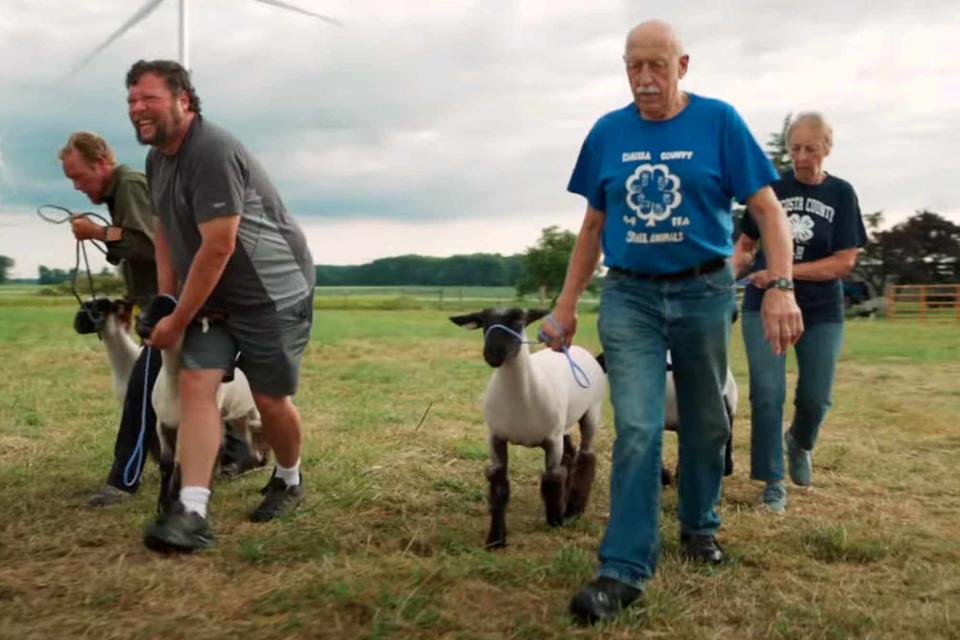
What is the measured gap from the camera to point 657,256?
4.37 meters

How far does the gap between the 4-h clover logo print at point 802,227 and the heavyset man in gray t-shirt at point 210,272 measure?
2.93 m

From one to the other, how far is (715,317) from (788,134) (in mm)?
2320

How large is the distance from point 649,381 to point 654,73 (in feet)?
4.23

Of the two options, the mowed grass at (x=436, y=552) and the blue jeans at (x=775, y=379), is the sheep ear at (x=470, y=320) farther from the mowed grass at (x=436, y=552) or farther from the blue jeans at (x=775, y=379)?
the blue jeans at (x=775, y=379)

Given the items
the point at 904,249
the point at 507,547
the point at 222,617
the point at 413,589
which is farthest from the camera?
the point at 904,249

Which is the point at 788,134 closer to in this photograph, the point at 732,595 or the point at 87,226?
the point at 732,595

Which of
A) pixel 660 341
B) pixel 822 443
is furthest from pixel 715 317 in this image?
pixel 822 443

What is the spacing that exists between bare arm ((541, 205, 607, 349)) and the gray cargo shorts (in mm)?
Result: 1512

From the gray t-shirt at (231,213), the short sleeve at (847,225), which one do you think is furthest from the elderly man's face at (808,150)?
the gray t-shirt at (231,213)

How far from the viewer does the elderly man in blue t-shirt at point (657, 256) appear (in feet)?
13.9

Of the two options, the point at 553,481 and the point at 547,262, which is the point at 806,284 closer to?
the point at 553,481

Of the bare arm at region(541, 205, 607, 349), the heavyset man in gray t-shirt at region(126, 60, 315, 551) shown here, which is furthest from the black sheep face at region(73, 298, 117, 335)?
the bare arm at region(541, 205, 607, 349)

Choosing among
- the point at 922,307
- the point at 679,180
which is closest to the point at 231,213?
the point at 679,180

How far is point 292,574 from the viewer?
15.0 ft
